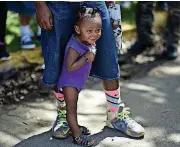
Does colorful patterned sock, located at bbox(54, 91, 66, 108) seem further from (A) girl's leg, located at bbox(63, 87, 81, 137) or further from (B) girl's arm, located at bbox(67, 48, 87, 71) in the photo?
(B) girl's arm, located at bbox(67, 48, 87, 71)

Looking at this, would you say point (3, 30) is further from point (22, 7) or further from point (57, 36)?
point (57, 36)

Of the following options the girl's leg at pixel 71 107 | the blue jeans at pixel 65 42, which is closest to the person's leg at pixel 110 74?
the blue jeans at pixel 65 42

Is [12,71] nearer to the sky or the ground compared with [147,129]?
nearer to the sky

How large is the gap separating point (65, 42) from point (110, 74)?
0.40 meters

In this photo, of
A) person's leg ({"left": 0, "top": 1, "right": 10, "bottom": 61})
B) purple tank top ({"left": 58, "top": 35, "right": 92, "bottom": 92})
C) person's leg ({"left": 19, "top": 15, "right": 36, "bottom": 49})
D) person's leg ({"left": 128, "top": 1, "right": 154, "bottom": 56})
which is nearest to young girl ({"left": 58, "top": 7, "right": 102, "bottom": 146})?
purple tank top ({"left": 58, "top": 35, "right": 92, "bottom": 92})

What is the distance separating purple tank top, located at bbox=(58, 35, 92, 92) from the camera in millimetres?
2969

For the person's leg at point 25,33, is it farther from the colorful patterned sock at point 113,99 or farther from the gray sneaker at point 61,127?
the colorful patterned sock at point 113,99

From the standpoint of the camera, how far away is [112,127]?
3316mm

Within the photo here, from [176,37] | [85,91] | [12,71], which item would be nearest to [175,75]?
[176,37]

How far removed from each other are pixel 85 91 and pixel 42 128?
0.86 metres

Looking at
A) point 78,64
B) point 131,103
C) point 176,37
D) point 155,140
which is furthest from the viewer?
point 176,37

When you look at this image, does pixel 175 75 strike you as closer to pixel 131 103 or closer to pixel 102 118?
pixel 131 103

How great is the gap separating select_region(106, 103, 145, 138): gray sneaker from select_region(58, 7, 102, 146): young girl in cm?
30

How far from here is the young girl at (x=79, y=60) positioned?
2904 millimetres
